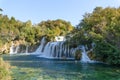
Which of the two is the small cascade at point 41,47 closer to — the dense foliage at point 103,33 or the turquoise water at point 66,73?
the dense foliage at point 103,33

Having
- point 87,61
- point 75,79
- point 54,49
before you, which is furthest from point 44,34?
point 75,79

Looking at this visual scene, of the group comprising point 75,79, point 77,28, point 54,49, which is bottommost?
point 75,79

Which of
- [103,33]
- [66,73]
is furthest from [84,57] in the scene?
[66,73]

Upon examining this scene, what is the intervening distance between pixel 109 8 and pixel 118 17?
5251 millimetres

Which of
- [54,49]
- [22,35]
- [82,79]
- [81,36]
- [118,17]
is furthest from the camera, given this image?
[22,35]

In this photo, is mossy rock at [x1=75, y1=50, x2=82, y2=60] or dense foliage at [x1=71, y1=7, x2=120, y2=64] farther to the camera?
mossy rock at [x1=75, y1=50, x2=82, y2=60]

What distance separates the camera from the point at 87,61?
124 ft

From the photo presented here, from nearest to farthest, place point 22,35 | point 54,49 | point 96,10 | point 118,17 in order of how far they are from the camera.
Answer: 1. point 118,17
2. point 96,10
3. point 54,49
4. point 22,35

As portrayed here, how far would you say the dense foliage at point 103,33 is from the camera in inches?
1253

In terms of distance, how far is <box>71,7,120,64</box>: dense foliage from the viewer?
31.8 meters

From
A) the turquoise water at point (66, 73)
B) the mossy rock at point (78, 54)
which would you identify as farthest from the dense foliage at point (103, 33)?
the turquoise water at point (66, 73)

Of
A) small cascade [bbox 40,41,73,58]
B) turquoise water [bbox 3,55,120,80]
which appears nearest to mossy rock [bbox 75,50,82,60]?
small cascade [bbox 40,41,73,58]

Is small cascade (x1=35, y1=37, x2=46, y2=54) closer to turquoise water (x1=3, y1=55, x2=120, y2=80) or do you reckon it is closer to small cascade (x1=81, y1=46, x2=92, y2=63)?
small cascade (x1=81, y1=46, x2=92, y2=63)

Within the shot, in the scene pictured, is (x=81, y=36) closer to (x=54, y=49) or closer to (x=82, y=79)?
(x=54, y=49)
